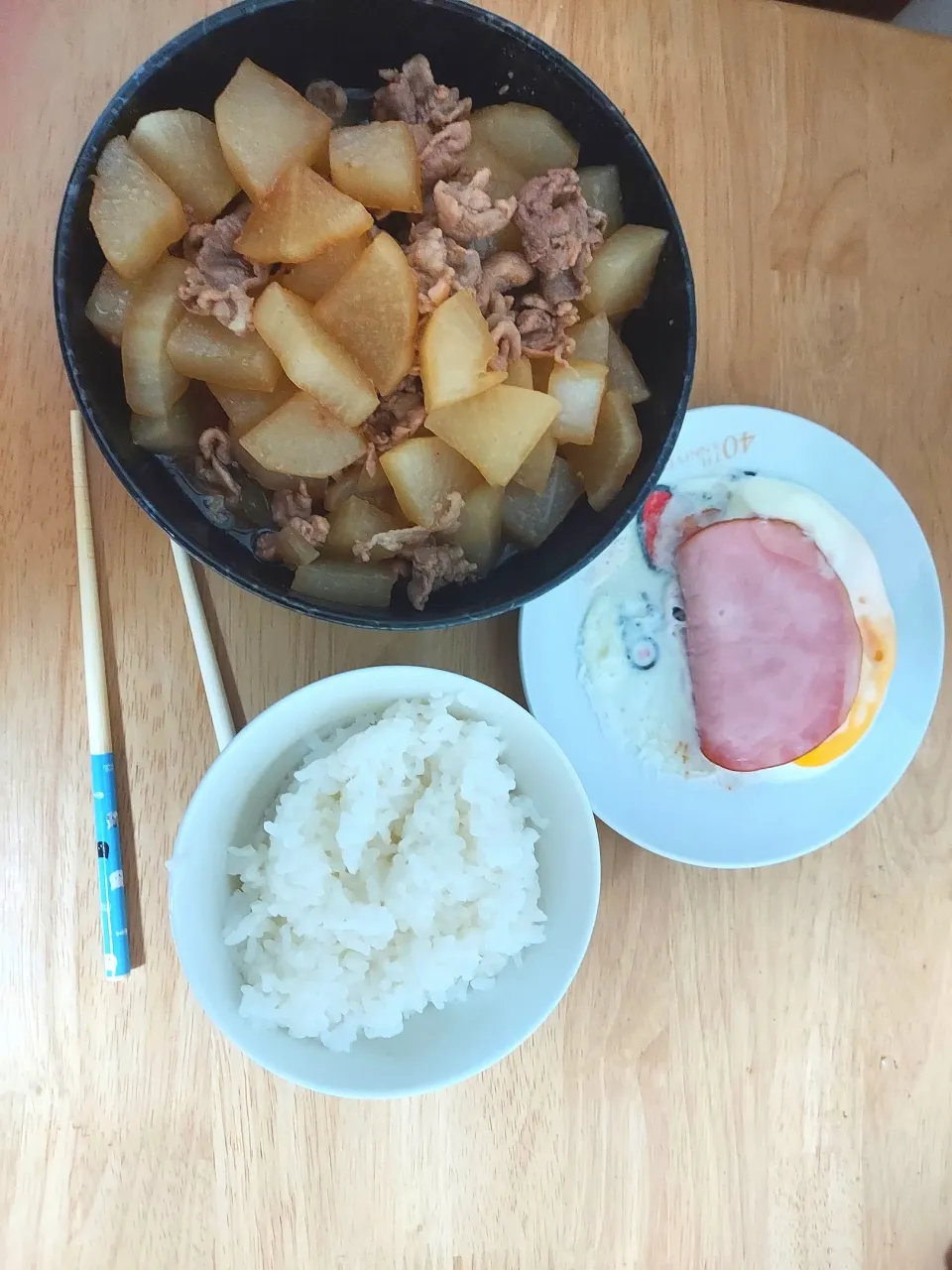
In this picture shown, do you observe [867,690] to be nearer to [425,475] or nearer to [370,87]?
[425,475]

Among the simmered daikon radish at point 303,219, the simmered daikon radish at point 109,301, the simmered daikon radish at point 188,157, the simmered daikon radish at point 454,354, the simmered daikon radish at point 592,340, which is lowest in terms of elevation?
the simmered daikon radish at point 592,340

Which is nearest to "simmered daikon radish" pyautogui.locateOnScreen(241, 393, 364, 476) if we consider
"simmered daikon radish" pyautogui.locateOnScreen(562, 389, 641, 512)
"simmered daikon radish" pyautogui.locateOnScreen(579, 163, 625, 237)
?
"simmered daikon radish" pyautogui.locateOnScreen(562, 389, 641, 512)

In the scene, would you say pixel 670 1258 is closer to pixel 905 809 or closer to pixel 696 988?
pixel 696 988

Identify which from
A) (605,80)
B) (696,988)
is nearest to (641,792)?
(696,988)

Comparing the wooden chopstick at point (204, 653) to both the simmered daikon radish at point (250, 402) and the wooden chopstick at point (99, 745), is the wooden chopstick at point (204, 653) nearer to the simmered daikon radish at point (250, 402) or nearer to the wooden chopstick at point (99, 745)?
the wooden chopstick at point (99, 745)

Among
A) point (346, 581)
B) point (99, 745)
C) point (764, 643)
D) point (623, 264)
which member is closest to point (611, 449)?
point (623, 264)

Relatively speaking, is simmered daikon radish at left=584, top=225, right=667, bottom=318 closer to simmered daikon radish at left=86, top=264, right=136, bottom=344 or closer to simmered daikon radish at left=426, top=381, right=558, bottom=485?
simmered daikon radish at left=426, top=381, right=558, bottom=485

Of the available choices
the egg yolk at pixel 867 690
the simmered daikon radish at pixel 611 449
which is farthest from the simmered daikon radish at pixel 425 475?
the egg yolk at pixel 867 690
